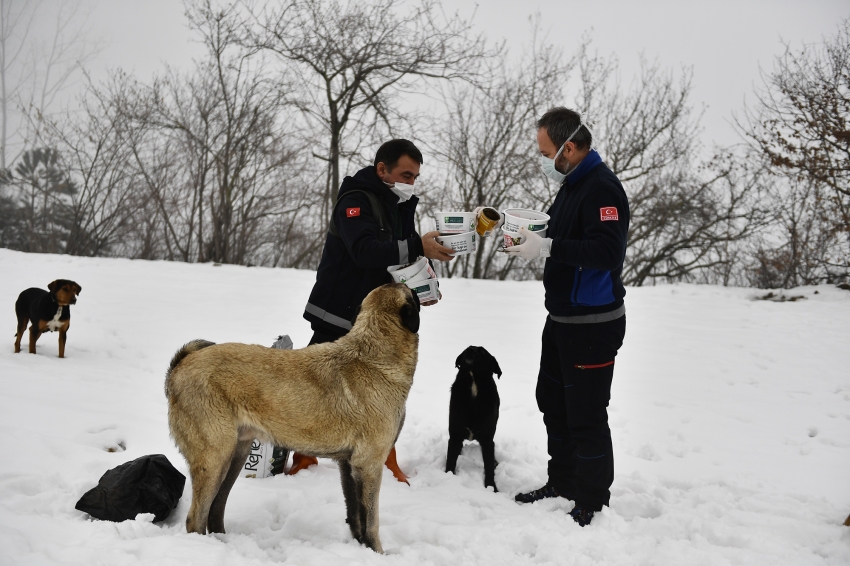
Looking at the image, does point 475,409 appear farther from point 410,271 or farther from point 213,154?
point 213,154

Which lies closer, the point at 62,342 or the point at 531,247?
the point at 531,247

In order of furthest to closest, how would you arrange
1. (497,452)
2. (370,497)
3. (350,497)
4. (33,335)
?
1. (33,335)
2. (497,452)
3. (350,497)
4. (370,497)

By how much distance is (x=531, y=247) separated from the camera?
10.5 feet

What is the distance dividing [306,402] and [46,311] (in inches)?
217

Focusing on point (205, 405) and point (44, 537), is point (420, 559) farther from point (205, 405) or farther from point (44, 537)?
point (44, 537)

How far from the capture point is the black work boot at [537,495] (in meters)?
3.81

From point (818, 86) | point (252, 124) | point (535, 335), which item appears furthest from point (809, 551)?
point (252, 124)

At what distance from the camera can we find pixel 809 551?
10.6 ft

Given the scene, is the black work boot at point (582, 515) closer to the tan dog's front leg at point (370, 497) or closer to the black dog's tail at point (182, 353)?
the tan dog's front leg at point (370, 497)

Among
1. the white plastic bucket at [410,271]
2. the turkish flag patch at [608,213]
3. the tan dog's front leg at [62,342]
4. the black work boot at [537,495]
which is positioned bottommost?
the black work boot at [537,495]

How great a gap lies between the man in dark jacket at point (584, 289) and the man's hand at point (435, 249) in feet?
1.18

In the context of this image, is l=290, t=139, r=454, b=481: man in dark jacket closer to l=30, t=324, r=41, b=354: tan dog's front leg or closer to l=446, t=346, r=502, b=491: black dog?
l=446, t=346, r=502, b=491: black dog

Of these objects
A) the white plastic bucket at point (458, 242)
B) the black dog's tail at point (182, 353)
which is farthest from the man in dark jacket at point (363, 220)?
the black dog's tail at point (182, 353)

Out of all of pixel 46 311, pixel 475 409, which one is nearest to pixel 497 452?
pixel 475 409
